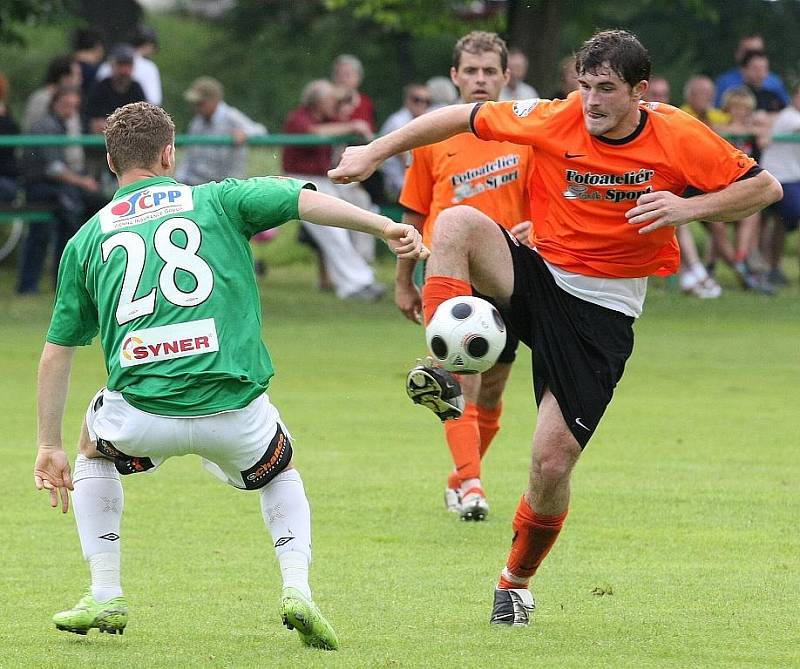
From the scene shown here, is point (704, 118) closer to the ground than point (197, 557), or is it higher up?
closer to the ground

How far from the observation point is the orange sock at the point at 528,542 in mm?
5855

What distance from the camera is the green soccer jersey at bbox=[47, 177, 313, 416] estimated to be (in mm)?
5117

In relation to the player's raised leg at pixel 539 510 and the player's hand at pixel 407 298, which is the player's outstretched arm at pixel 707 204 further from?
the player's hand at pixel 407 298

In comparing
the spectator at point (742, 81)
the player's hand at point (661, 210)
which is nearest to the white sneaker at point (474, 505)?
the player's hand at point (661, 210)

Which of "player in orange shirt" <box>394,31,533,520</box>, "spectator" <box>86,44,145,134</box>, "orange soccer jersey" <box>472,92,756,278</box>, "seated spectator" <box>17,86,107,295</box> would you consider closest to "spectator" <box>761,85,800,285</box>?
"spectator" <box>86,44,145,134</box>

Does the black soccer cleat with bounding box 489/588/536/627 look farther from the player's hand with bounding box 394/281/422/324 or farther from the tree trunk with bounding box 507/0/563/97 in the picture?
the tree trunk with bounding box 507/0/563/97

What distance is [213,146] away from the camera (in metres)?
17.3

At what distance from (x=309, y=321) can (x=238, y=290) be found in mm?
11629

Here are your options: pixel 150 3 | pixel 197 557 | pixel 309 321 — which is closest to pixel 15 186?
pixel 309 321

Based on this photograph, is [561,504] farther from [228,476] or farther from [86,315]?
[86,315]

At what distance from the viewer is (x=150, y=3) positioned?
46938 mm

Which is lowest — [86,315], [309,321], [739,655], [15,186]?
[309,321]

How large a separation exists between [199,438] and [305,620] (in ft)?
2.24

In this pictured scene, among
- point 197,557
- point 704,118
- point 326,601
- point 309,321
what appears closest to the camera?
point 326,601
